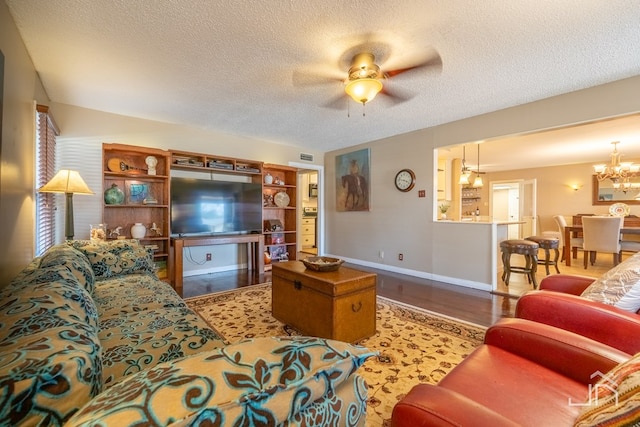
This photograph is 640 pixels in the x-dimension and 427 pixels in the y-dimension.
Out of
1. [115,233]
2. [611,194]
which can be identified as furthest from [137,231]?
[611,194]

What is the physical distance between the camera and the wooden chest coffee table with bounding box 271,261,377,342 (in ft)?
6.73

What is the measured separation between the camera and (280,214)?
547 cm

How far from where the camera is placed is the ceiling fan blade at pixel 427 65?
2105 millimetres

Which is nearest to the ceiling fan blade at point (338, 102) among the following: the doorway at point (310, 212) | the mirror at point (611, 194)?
the doorway at point (310, 212)

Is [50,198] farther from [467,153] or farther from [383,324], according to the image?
[467,153]

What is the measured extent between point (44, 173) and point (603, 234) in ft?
25.5

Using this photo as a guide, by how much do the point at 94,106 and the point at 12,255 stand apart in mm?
2332

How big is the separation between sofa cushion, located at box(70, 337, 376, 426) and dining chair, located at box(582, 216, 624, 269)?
614 cm

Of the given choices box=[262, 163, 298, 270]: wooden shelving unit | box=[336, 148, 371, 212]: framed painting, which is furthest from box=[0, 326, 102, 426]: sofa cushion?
box=[336, 148, 371, 212]: framed painting

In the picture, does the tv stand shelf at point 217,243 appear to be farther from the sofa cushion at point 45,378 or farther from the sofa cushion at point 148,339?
the sofa cushion at point 45,378

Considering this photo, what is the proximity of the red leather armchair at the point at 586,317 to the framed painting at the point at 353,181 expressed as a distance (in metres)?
3.70

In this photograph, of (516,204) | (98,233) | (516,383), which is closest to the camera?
(516,383)

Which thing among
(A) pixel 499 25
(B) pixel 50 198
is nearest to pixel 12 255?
(B) pixel 50 198

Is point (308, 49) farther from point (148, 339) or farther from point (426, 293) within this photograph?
point (426, 293)
